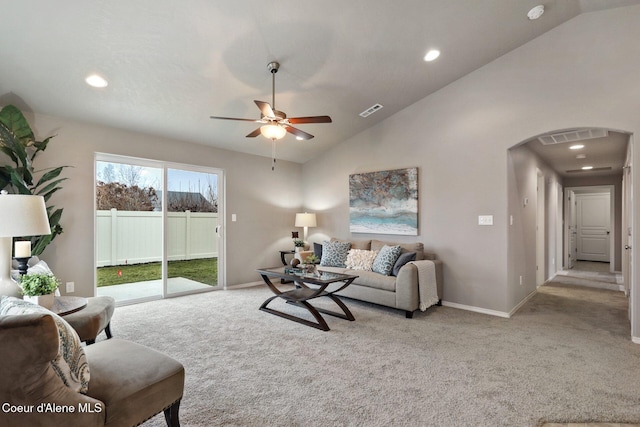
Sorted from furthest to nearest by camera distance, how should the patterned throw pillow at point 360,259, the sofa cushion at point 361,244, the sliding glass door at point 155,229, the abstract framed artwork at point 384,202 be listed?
the sofa cushion at point 361,244, the abstract framed artwork at point 384,202, the patterned throw pillow at point 360,259, the sliding glass door at point 155,229

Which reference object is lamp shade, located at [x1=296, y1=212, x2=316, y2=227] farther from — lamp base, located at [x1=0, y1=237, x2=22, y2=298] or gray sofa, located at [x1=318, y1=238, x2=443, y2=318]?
lamp base, located at [x1=0, y1=237, x2=22, y2=298]

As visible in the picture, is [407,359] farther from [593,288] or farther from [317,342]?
[593,288]

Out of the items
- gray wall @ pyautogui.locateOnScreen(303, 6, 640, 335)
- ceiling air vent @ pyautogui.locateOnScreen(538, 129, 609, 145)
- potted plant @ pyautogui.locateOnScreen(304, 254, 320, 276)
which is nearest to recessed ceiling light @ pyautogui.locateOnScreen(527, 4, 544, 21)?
gray wall @ pyautogui.locateOnScreen(303, 6, 640, 335)

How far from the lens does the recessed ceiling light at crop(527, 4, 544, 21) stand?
317 centimetres

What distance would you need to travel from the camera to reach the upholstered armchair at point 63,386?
112 centimetres

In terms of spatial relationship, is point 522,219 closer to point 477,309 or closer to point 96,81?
point 477,309

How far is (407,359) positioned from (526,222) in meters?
3.33

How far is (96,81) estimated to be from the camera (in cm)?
336

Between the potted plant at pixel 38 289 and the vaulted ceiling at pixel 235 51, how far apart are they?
211 cm

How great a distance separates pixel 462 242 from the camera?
4320 millimetres

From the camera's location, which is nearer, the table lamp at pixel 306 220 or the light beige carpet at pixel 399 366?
the light beige carpet at pixel 399 366

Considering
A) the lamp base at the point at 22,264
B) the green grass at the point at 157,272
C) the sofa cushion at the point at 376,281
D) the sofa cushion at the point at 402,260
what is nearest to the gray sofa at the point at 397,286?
the sofa cushion at the point at 376,281

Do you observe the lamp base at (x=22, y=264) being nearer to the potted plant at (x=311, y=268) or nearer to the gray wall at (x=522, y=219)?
the potted plant at (x=311, y=268)

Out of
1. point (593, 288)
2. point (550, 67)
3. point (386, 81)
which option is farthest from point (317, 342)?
point (593, 288)
